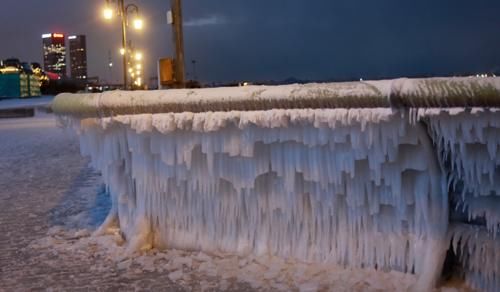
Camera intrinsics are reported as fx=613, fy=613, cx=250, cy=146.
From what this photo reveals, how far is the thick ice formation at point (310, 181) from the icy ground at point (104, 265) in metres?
0.17

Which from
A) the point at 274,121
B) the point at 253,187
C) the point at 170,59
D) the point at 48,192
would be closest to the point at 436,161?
the point at 274,121

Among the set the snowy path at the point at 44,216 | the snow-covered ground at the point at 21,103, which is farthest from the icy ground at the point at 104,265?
the snow-covered ground at the point at 21,103

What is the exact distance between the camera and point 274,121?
15.7 ft

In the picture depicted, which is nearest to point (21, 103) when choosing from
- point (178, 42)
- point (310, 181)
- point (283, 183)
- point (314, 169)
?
point (178, 42)

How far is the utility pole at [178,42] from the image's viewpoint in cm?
1190

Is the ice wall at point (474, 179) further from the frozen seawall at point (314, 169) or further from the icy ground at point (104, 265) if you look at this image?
the icy ground at point (104, 265)

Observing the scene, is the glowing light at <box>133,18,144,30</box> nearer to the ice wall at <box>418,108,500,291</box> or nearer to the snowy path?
the snowy path

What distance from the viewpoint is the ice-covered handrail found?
3.96 meters

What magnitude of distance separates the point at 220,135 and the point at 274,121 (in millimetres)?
625

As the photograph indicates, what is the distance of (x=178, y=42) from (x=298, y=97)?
7761 mm

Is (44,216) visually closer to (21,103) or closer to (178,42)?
(178,42)

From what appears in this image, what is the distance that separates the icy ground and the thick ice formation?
0.17 meters

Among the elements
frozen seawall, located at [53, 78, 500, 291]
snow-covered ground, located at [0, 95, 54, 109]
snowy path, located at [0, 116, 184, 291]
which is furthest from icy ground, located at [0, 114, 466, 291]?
snow-covered ground, located at [0, 95, 54, 109]

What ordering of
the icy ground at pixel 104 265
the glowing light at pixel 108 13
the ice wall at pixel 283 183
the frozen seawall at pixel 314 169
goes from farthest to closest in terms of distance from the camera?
the glowing light at pixel 108 13 → the icy ground at pixel 104 265 → the ice wall at pixel 283 183 → the frozen seawall at pixel 314 169
